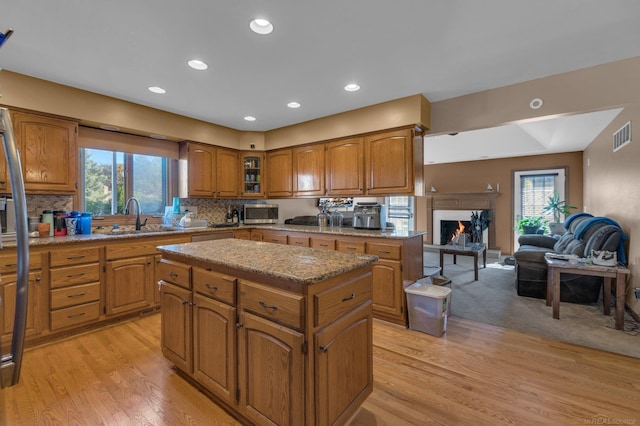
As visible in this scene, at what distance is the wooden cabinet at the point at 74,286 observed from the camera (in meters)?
2.67

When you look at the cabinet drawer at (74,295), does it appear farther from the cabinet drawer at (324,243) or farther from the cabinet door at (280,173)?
the cabinet door at (280,173)

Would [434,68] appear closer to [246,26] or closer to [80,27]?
[246,26]

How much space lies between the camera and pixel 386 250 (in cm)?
308

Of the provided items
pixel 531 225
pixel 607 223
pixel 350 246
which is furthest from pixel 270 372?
pixel 531 225

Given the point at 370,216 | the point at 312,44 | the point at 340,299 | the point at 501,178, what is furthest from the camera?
the point at 501,178

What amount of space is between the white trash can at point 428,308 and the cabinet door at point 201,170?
310cm

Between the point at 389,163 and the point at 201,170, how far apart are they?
267 cm

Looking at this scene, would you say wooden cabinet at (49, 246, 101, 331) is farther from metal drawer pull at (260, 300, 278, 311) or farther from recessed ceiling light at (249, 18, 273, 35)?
recessed ceiling light at (249, 18, 273, 35)

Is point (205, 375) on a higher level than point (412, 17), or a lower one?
lower

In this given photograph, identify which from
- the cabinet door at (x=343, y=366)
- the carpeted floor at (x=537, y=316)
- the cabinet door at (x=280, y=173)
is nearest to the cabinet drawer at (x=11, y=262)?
the cabinet door at (x=343, y=366)

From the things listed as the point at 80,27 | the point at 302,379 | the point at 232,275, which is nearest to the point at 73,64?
the point at 80,27

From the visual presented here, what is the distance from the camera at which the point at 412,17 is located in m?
2.01

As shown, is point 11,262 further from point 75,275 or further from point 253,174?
point 253,174

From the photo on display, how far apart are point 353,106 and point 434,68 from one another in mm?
1193
